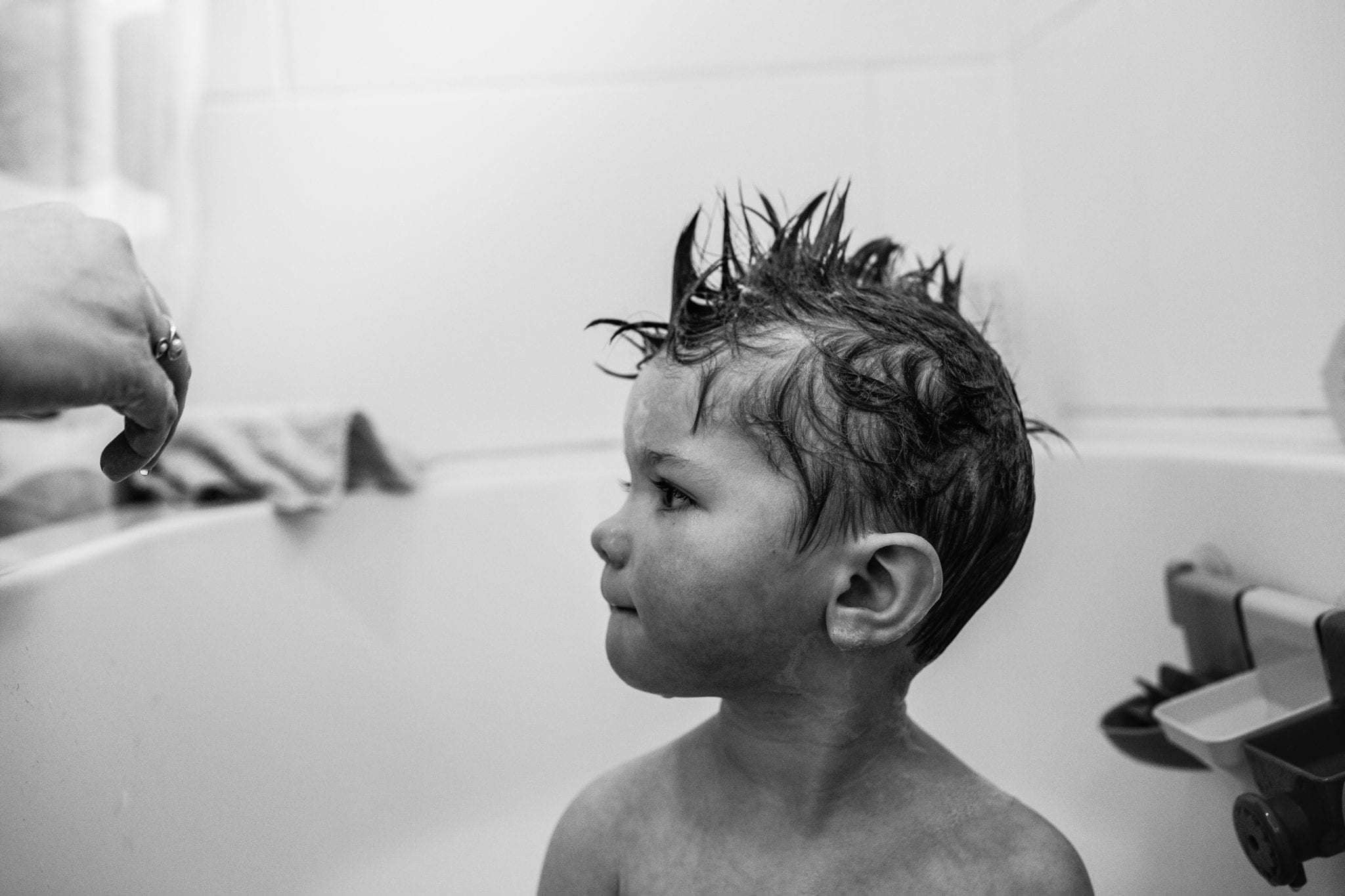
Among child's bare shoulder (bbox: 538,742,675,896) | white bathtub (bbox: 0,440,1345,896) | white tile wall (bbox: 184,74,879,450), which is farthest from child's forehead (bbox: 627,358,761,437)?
white tile wall (bbox: 184,74,879,450)

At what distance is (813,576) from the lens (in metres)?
0.61

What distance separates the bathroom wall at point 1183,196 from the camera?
2.87ft

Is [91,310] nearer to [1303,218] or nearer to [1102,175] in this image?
[1303,218]

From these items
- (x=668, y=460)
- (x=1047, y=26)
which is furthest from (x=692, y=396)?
(x=1047, y=26)

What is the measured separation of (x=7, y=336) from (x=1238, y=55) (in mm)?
934

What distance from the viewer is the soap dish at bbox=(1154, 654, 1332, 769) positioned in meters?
0.68

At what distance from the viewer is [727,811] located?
66cm

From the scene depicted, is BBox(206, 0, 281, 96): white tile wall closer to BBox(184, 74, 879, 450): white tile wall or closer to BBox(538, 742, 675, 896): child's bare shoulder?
BBox(184, 74, 879, 450): white tile wall

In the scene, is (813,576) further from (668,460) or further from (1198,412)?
(1198,412)

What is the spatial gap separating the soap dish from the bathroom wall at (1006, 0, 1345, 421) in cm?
26

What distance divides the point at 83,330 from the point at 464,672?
72 cm

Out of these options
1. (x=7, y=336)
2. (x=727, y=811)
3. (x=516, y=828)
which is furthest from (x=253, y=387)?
(x=7, y=336)

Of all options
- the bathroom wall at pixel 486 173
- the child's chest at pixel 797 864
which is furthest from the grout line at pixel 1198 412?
the child's chest at pixel 797 864

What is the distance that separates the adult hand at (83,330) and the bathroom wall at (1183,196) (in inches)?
31.7
